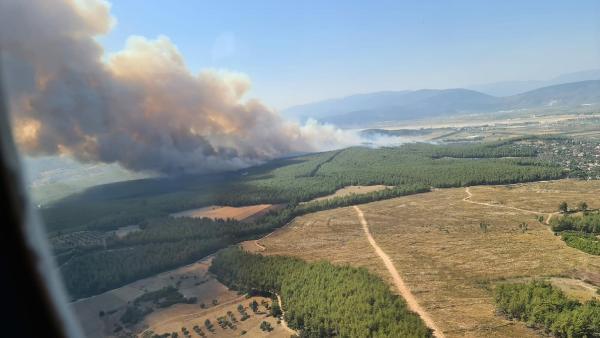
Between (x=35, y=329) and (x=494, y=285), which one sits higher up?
(x=35, y=329)

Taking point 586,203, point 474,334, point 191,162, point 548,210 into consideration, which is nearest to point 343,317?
point 474,334

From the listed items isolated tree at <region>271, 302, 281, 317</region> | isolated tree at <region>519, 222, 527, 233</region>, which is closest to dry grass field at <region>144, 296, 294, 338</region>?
isolated tree at <region>271, 302, 281, 317</region>

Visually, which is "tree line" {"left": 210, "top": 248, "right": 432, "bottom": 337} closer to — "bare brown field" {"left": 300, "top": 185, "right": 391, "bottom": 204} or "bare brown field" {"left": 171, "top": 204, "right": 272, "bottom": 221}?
"bare brown field" {"left": 171, "top": 204, "right": 272, "bottom": 221}

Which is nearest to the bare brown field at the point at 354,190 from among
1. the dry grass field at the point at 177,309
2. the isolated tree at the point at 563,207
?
the isolated tree at the point at 563,207

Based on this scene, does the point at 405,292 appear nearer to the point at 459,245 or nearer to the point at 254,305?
the point at 254,305

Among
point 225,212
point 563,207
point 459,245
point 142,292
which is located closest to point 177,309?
point 142,292

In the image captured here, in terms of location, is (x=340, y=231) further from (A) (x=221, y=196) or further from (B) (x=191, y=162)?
(B) (x=191, y=162)

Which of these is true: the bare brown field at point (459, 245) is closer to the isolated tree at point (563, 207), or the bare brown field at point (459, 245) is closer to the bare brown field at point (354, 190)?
the isolated tree at point (563, 207)
